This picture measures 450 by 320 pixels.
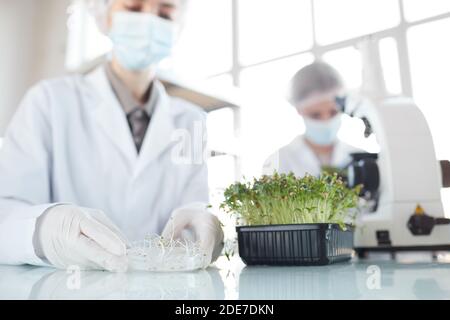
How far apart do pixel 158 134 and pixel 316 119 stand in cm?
62

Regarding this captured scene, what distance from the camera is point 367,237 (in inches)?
38.6

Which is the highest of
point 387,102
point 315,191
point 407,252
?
point 387,102

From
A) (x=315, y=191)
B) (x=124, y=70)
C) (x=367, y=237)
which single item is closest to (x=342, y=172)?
(x=367, y=237)

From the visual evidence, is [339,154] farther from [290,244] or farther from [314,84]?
[290,244]

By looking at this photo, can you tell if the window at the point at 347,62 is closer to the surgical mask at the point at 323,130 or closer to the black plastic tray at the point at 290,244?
the surgical mask at the point at 323,130

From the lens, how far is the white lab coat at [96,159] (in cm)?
124

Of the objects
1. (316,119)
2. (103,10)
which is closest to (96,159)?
(103,10)

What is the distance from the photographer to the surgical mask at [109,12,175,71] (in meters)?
1.47

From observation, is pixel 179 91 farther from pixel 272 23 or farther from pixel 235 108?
pixel 272 23

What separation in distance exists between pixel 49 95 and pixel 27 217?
683 millimetres

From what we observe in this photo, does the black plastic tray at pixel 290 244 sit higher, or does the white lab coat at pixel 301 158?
the white lab coat at pixel 301 158

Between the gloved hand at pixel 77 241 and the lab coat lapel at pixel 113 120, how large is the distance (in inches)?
23.6

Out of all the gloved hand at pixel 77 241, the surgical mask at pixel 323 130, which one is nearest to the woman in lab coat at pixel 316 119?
the surgical mask at pixel 323 130

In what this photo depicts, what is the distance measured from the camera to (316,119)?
1578mm
